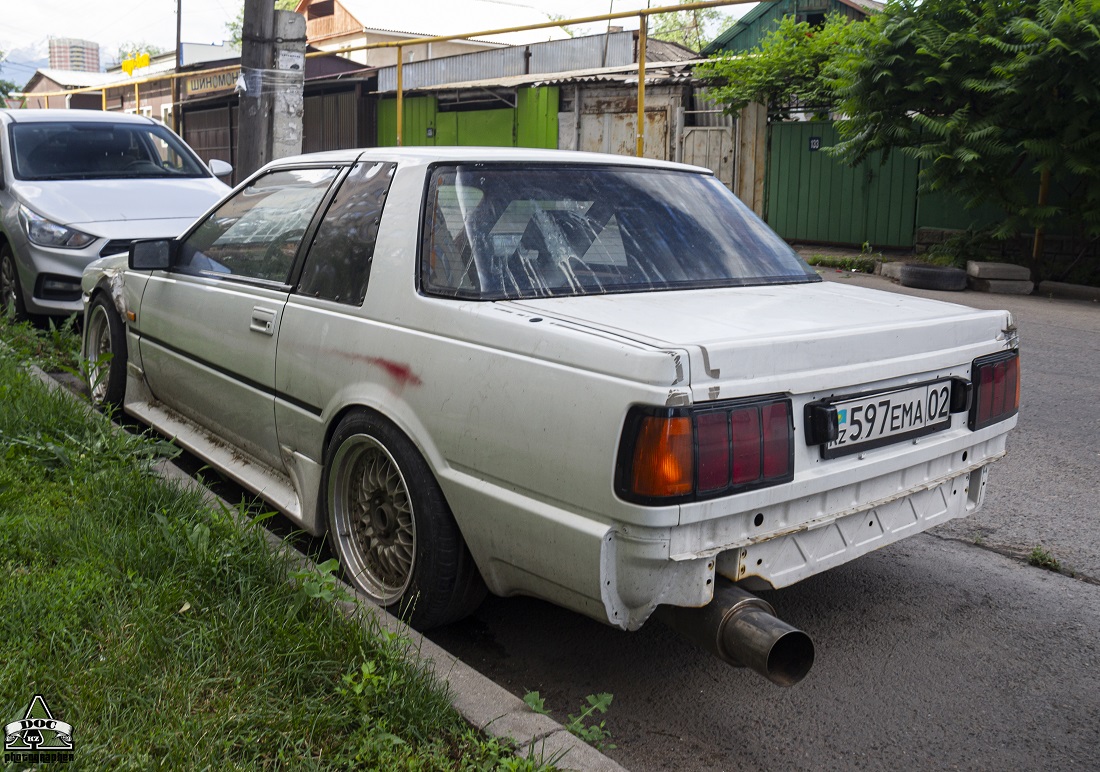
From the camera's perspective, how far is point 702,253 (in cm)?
366

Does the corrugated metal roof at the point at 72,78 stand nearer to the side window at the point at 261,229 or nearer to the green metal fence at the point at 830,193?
the green metal fence at the point at 830,193

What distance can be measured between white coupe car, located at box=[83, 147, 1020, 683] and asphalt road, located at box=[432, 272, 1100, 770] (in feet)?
1.16

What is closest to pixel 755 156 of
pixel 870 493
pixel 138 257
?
pixel 138 257

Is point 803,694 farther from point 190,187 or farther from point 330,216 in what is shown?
point 190,187

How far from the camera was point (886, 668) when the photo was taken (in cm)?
317

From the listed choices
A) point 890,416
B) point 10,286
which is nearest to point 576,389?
point 890,416

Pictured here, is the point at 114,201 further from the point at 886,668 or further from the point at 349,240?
the point at 886,668

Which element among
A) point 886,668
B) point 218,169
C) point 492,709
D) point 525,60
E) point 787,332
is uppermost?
point 525,60

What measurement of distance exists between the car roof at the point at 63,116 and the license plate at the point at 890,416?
7832 millimetres

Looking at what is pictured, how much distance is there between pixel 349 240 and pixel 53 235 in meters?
4.85

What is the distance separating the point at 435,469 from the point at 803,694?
4.09ft

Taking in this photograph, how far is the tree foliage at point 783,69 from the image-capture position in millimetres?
15781

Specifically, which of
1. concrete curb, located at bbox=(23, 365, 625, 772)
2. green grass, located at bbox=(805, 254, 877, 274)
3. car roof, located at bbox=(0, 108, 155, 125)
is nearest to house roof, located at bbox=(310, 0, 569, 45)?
green grass, located at bbox=(805, 254, 877, 274)

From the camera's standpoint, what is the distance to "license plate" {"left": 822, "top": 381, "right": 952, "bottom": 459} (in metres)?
2.81
